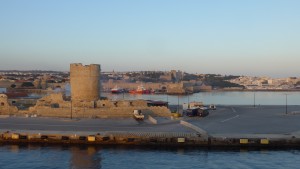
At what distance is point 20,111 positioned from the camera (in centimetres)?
2786

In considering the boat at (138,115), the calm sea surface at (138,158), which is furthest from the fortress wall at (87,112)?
the calm sea surface at (138,158)

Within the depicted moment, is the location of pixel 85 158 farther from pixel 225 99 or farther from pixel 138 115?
pixel 225 99

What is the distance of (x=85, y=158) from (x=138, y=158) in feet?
6.56

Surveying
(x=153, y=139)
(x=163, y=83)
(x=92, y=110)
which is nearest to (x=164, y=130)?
(x=153, y=139)

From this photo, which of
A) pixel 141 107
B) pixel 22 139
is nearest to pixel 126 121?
pixel 141 107

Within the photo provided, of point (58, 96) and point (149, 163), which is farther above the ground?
point (58, 96)

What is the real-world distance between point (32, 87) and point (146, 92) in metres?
23.2

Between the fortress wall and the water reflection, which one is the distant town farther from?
the water reflection

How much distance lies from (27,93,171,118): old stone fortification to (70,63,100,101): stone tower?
1073mm

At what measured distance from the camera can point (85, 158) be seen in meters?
17.3

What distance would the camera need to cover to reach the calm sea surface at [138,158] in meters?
16.2

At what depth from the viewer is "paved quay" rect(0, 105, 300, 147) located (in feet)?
65.0

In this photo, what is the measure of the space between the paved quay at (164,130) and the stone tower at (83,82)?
413 cm

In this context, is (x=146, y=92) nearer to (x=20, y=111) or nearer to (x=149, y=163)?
(x=20, y=111)
